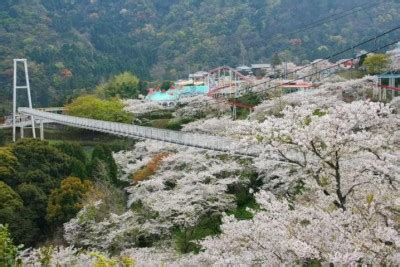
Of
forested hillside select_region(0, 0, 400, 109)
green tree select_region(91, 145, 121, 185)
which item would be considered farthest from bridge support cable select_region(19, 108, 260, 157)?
forested hillside select_region(0, 0, 400, 109)

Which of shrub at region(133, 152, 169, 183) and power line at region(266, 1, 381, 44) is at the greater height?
power line at region(266, 1, 381, 44)

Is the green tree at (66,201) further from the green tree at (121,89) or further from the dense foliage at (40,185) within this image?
the green tree at (121,89)

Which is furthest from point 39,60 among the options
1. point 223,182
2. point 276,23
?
point 223,182

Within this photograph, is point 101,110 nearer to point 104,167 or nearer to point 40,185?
point 104,167

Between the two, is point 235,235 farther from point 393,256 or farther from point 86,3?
point 86,3

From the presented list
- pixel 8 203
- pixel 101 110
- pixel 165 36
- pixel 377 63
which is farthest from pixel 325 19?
pixel 8 203

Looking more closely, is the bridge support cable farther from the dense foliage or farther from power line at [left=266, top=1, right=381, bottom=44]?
power line at [left=266, top=1, right=381, bottom=44]
